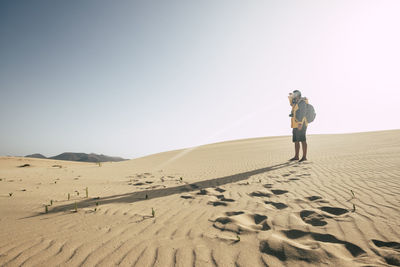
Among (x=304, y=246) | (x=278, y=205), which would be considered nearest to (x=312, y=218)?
(x=278, y=205)

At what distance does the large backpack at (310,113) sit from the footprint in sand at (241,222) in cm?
657

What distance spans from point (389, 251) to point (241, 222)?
151cm

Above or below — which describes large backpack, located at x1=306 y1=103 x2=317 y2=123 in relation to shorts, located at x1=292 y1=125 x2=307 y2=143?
above

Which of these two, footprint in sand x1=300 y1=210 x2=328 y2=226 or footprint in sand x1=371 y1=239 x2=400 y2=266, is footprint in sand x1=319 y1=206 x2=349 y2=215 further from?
footprint in sand x1=371 y1=239 x2=400 y2=266

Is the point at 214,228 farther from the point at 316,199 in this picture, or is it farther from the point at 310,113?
the point at 310,113

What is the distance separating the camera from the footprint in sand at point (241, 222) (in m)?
2.59

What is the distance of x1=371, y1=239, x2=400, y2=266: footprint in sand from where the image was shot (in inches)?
69.5

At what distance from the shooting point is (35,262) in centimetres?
197

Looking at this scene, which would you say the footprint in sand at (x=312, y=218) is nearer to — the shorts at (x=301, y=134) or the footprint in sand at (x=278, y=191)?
the footprint in sand at (x=278, y=191)

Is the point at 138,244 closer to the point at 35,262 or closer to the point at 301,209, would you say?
the point at 35,262

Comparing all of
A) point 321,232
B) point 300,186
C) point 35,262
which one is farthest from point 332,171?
point 35,262

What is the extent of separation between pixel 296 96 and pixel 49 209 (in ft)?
28.8

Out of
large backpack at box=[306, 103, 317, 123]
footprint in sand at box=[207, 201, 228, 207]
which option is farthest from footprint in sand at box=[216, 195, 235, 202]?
large backpack at box=[306, 103, 317, 123]

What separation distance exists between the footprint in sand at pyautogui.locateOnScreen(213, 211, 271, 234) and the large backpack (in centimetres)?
657
